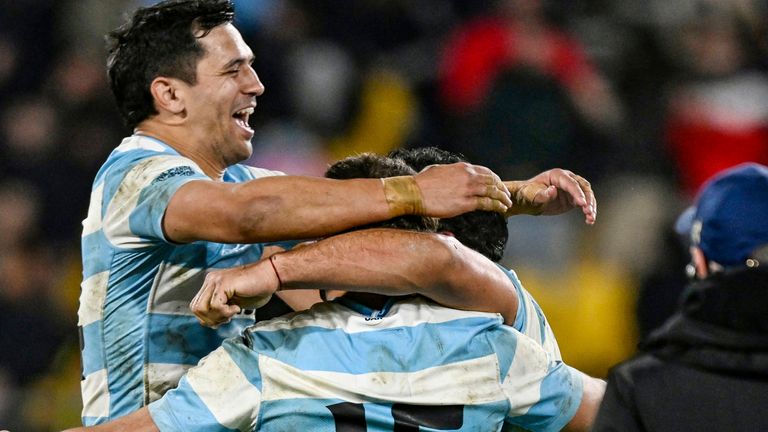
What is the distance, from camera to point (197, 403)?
2.71 metres

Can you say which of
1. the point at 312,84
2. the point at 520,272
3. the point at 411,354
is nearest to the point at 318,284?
the point at 411,354

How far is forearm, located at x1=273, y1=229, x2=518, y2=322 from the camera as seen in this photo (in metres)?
2.66

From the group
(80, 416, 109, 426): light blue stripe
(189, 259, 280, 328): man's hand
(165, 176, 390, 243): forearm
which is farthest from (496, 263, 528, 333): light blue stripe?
(80, 416, 109, 426): light blue stripe

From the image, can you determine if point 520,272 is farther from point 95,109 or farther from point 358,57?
point 95,109

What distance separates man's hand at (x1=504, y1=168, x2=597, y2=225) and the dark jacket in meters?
1.00

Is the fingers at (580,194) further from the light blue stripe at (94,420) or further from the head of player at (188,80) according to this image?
the light blue stripe at (94,420)

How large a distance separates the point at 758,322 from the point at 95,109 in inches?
204

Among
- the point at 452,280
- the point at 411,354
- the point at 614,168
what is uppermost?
the point at 452,280

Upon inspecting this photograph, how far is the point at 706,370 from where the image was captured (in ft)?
7.25

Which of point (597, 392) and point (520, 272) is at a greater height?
point (597, 392)

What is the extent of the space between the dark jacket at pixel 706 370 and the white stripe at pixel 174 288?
4.55 feet

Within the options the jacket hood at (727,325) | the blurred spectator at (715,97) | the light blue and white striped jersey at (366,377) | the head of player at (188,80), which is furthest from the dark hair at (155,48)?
the blurred spectator at (715,97)

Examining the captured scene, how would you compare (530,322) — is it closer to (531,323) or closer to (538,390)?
(531,323)

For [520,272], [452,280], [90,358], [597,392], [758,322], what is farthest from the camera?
[520,272]
